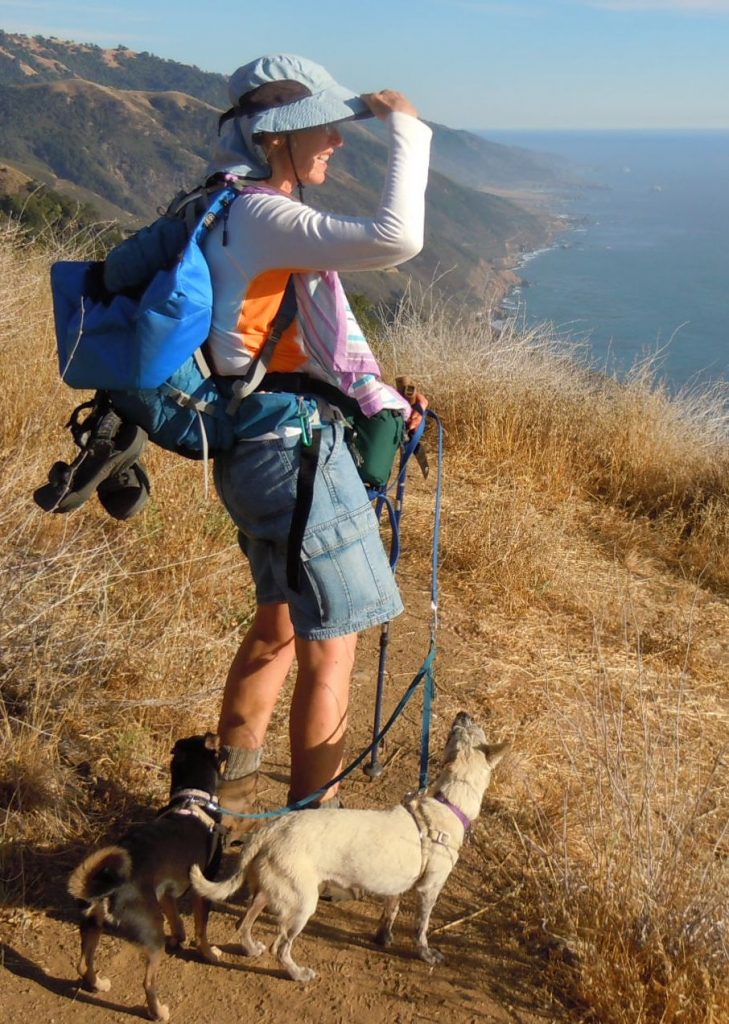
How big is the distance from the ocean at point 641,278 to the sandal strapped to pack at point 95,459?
6.51 m

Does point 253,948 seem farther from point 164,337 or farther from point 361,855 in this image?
point 164,337

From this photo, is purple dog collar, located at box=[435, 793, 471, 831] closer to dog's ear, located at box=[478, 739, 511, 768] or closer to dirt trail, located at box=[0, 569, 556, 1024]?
dog's ear, located at box=[478, 739, 511, 768]

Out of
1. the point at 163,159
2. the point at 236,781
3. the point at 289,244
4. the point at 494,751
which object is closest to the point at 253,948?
the point at 236,781

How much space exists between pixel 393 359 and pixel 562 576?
345cm

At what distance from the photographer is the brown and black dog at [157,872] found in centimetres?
207

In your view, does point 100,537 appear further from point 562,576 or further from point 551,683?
point 562,576

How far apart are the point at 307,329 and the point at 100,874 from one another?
1.34 m

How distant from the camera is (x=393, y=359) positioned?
8.01 meters

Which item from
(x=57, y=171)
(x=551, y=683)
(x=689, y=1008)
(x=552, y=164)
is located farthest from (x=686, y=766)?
(x=552, y=164)

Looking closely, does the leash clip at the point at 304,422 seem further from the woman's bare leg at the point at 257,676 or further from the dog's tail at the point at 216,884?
the dog's tail at the point at 216,884

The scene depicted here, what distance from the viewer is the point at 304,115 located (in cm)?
A: 204

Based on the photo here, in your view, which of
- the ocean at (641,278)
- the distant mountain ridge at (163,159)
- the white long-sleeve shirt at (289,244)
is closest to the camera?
the white long-sleeve shirt at (289,244)

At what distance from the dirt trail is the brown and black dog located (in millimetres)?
66

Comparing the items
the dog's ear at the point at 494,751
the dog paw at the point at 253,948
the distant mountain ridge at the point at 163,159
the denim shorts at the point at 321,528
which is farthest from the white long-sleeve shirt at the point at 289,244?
the distant mountain ridge at the point at 163,159
